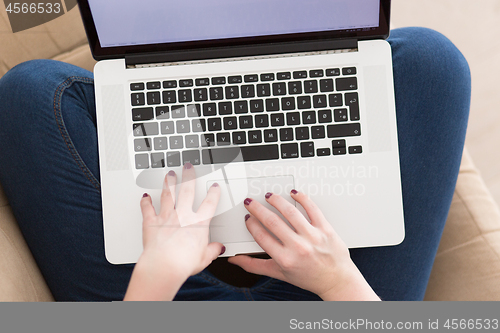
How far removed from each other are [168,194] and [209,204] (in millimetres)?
74

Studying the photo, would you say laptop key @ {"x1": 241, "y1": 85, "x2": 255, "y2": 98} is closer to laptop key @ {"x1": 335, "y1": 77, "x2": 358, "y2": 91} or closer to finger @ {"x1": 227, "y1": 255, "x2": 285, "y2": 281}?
laptop key @ {"x1": 335, "y1": 77, "x2": 358, "y2": 91}

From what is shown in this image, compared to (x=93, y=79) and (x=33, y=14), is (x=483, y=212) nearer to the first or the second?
(x=93, y=79)

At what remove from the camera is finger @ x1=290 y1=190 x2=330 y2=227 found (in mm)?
615

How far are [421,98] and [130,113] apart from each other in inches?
20.9

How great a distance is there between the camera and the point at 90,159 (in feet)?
2.21

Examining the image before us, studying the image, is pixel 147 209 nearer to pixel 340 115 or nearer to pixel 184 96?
pixel 184 96

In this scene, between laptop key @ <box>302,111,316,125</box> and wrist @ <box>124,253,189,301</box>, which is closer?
wrist @ <box>124,253,189,301</box>

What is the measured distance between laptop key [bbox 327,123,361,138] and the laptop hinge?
0.14m

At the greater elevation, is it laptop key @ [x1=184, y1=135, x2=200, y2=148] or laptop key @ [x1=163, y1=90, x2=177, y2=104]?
laptop key @ [x1=163, y1=90, x2=177, y2=104]

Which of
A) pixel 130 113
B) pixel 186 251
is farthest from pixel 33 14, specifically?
pixel 186 251

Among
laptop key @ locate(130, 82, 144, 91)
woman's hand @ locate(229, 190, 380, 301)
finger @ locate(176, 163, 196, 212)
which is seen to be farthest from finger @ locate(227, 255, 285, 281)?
laptop key @ locate(130, 82, 144, 91)

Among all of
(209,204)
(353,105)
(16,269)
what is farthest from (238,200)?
(16,269)

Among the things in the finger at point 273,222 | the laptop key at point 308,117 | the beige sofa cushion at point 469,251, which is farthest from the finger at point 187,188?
the beige sofa cushion at point 469,251

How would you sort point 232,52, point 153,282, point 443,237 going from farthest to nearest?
point 443,237 → point 232,52 → point 153,282
